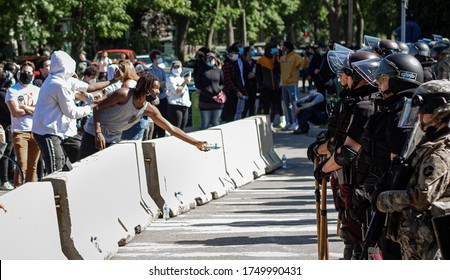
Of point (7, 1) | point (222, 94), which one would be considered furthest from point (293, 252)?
point (7, 1)

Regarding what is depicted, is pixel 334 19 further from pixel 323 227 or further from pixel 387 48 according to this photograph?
pixel 323 227

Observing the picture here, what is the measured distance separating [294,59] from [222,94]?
3542 mm

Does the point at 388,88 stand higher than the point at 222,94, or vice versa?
the point at 388,88

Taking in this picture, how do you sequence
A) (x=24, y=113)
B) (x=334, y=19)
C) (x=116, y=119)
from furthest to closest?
(x=334, y=19) < (x=24, y=113) < (x=116, y=119)

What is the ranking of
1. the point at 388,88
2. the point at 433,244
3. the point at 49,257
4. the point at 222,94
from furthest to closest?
the point at 222,94
the point at 49,257
the point at 388,88
the point at 433,244

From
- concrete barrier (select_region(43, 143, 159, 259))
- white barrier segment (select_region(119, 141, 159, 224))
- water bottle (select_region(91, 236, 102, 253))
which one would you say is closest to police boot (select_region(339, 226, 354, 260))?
concrete barrier (select_region(43, 143, 159, 259))

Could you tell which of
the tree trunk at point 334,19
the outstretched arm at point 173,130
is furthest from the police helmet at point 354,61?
the tree trunk at point 334,19

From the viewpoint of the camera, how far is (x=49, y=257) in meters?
8.17

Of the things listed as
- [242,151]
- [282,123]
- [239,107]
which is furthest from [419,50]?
[282,123]

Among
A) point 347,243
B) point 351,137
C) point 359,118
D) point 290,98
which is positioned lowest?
point 290,98

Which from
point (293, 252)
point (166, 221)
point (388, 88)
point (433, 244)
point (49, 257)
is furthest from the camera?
point (166, 221)

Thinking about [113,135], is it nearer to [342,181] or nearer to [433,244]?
[342,181]

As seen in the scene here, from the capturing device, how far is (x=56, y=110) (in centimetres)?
1184

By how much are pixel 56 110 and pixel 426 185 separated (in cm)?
668
